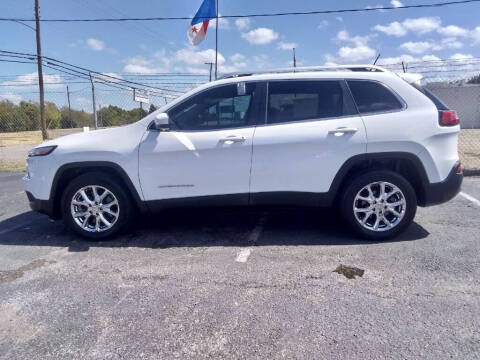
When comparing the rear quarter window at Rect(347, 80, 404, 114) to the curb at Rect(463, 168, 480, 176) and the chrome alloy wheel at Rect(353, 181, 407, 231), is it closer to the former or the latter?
the chrome alloy wheel at Rect(353, 181, 407, 231)

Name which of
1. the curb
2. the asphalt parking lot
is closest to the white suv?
the asphalt parking lot

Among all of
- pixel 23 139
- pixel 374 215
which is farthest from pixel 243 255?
pixel 23 139

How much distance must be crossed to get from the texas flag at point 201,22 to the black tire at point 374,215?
356 inches

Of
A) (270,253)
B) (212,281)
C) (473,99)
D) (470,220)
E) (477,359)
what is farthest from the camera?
(473,99)

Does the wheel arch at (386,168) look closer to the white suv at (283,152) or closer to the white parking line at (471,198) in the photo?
the white suv at (283,152)

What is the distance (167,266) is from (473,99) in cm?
2918

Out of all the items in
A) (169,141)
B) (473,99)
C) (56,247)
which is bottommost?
(56,247)

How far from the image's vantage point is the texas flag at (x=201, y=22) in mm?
10641

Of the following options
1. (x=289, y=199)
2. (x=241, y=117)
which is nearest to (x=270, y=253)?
(x=289, y=199)

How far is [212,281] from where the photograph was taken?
296 centimetres

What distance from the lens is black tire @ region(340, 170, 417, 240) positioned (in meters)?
3.58

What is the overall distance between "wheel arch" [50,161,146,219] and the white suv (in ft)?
0.05

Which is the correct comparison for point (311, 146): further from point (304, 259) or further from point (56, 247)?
point (56, 247)

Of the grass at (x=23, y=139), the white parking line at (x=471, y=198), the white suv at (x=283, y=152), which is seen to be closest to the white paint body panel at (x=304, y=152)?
the white suv at (x=283, y=152)
